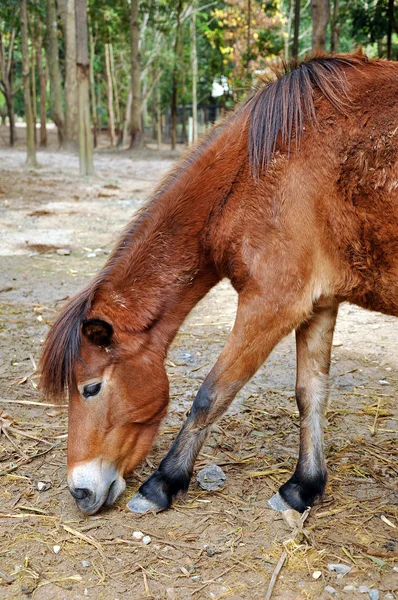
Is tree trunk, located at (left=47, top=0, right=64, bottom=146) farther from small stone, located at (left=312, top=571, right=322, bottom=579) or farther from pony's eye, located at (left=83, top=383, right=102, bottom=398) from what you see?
small stone, located at (left=312, top=571, right=322, bottom=579)

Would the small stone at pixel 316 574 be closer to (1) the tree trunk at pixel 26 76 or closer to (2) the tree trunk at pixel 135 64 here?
(1) the tree trunk at pixel 26 76

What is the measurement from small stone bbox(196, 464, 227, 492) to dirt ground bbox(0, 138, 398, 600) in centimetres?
5

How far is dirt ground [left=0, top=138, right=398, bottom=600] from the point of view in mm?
2729

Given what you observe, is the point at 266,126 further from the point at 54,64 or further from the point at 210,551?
the point at 54,64

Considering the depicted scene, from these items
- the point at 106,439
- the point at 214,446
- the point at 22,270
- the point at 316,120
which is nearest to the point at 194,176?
the point at 316,120

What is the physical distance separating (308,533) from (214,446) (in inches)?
39.7

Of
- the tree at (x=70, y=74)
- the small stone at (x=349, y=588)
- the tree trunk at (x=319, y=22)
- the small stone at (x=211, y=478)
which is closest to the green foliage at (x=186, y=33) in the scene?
the tree at (x=70, y=74)

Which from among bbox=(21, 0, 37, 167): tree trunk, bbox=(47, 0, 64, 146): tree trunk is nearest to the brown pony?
bbox=(21, 0, 37, 167): tree trunk

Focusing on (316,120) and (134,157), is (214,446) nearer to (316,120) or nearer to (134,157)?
(316,120)

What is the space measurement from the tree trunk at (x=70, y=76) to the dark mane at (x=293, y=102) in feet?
61.8

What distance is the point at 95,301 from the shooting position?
3184 mm

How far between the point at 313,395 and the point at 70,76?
2028 cm

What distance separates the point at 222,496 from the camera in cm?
335

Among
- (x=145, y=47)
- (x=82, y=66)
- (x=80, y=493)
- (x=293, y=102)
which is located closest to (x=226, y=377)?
(x=80, y=493)
